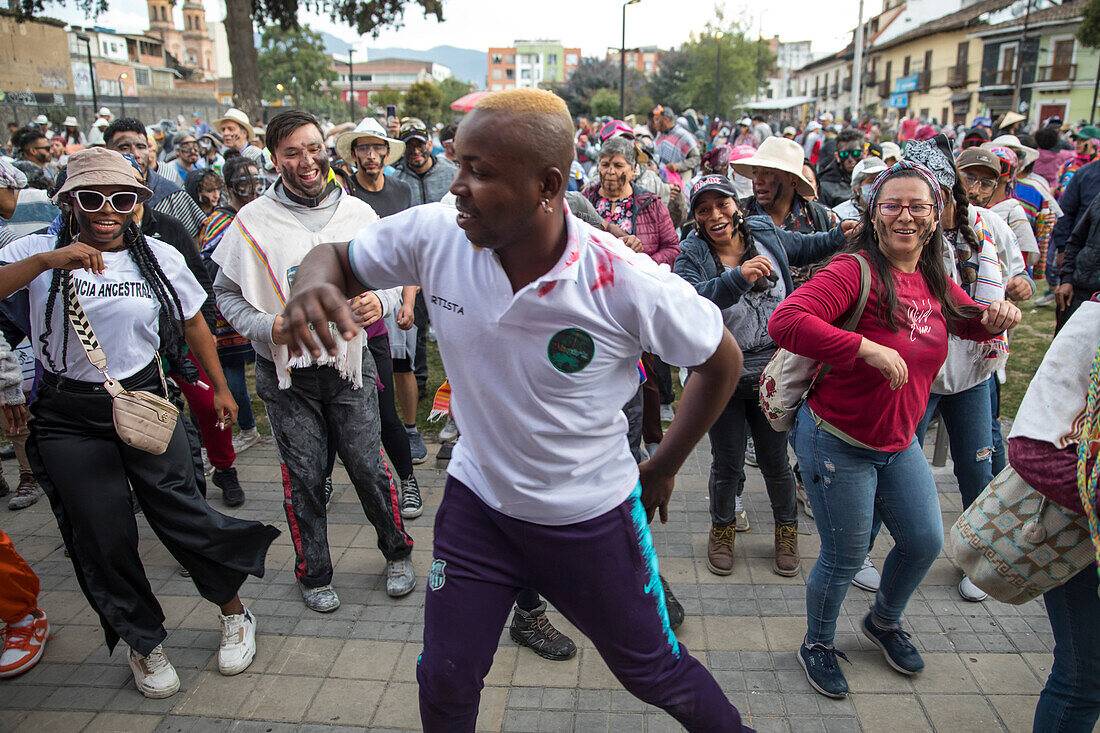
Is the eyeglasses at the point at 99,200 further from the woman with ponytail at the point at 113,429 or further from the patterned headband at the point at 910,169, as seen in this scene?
the patterned headband at the point at 910,169

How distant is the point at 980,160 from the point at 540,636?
4.24m

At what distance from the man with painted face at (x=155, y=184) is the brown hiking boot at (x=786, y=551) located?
449 cm

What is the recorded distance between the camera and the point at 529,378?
193cm

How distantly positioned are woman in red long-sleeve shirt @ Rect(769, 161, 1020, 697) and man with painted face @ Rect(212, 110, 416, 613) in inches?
72.9

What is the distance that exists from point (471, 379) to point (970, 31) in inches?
2201

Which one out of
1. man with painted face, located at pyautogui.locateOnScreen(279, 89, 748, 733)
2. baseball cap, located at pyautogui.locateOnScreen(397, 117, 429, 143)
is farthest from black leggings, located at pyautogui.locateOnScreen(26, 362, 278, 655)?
baseball cap, located at pyautogui.locateOnScreen(397, 117, 429, 143)

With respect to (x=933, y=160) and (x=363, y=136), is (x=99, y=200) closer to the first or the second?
(x=363, y=136)

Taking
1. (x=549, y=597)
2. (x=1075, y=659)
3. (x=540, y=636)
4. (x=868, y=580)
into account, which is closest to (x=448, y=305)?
(x=549, y=597)

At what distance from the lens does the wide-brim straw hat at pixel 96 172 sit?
2.96 meters

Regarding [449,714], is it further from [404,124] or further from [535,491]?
[404,124]

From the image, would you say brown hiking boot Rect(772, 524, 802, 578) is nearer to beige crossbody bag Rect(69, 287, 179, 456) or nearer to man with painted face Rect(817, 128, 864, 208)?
beige crossbody bag Rect(69, 287, 179, 456)

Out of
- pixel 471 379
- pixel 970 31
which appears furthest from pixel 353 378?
pixel 970 31

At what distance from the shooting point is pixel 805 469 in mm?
3070

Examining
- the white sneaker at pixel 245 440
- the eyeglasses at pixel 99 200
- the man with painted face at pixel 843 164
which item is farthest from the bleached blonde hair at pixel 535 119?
the man with painted face at pixel 843 164
